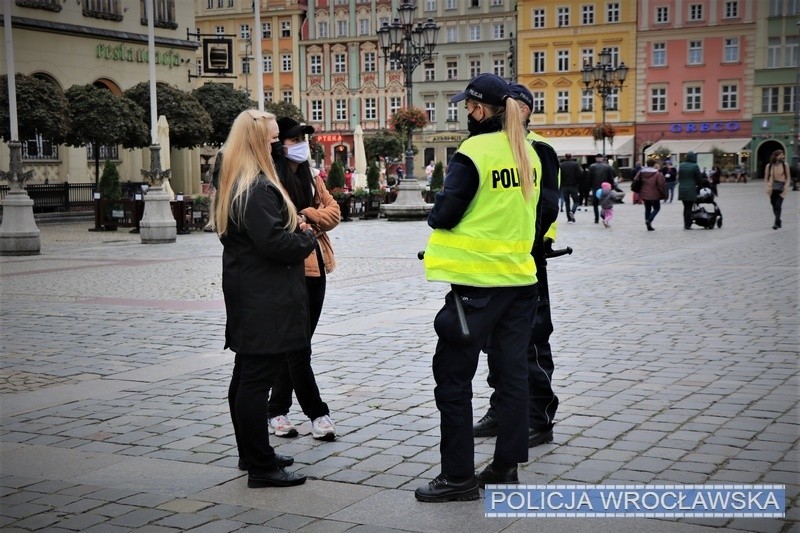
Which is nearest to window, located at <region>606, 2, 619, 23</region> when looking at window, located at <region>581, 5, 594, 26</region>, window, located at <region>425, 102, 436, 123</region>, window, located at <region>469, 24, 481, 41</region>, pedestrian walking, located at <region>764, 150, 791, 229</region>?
window, located at <region>581, 5, 594, 26</region>

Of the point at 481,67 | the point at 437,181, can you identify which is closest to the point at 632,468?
the point at 437,181

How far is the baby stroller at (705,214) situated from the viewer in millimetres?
22188

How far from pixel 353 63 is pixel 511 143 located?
263 ft

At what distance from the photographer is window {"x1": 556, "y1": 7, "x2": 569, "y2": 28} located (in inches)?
2901

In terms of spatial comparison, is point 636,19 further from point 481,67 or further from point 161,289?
point 161,289

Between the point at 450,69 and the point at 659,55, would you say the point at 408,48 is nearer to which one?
the point at 659,55

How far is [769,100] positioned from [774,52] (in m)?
3.24

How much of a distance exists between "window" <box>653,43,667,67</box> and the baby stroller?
50.7 meters

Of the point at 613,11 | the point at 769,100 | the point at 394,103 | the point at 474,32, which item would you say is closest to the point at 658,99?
the point at 613,11

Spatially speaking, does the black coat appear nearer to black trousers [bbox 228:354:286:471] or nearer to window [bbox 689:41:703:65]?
black trousers [bbox 228:354:286:471]

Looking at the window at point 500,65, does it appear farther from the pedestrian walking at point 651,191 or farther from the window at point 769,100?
the pedestrian walking at point 651,191

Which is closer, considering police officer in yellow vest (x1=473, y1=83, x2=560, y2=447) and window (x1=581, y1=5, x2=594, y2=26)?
police officer in yellow vest (x1=473, y1=83, x2=560, y2=447)

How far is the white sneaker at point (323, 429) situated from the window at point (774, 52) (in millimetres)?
68061

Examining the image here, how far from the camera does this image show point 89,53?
38.2 m
